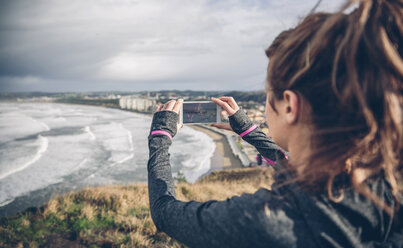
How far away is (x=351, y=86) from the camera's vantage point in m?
0.52

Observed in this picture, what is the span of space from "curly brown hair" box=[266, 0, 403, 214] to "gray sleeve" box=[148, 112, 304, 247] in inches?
4.2

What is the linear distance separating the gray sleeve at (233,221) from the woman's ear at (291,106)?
0.68 feet

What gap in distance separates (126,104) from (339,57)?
222 ft

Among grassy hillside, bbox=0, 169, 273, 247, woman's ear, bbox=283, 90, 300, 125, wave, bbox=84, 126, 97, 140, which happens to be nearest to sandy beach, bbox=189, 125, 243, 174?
grassy hillside, bbox=0, 169, 273, 247

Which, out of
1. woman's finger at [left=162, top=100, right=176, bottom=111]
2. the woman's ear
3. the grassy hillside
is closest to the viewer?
the woman's ear

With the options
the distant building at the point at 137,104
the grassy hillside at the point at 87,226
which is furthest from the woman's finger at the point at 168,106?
the distant building at the point at 137,104

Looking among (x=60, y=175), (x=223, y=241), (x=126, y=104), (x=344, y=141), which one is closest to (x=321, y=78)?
(x=344, y=141)

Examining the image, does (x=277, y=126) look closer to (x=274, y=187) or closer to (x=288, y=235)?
(x=274, y=187)

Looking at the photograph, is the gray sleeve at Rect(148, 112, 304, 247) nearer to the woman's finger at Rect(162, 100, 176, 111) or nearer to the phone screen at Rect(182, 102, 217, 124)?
the woman's finger at Rect(162, 100, 176, 111)

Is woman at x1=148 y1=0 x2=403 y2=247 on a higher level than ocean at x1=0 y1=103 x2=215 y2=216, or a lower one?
higher

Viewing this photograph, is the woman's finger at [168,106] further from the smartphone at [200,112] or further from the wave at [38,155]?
the wave at [38,155]

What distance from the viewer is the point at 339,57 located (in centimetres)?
53

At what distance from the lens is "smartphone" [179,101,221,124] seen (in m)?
1.65

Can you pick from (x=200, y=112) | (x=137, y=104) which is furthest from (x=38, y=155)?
(x=137, y=104)
